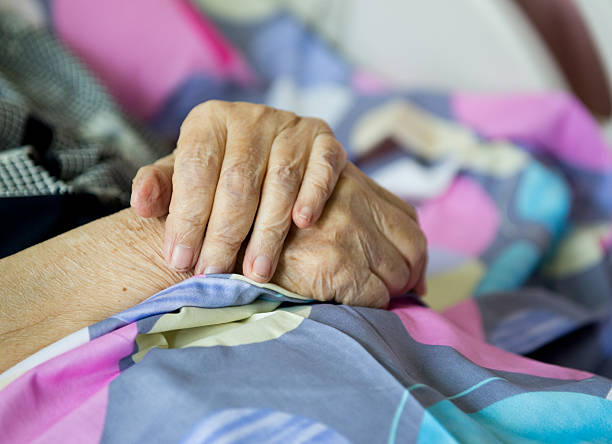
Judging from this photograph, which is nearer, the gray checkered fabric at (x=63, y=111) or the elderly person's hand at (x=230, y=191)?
the elderly person's hand at (x=230, y=191)

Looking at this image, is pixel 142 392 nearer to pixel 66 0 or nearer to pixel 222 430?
pixel 222 430

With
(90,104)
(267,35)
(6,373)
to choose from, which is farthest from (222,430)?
(267,35)

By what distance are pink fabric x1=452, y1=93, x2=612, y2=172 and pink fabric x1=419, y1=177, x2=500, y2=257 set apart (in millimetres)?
143

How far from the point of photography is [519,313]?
0.90m

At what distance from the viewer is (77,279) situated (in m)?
0.59

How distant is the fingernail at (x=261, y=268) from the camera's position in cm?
58

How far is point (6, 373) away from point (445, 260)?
794 mm

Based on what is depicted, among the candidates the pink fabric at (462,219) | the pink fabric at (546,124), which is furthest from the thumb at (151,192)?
the pink fabric at (546,124)

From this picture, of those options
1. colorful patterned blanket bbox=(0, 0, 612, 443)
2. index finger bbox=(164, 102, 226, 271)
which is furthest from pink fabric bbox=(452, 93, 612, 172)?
index finger bbox=(164, 102, 226, 271)

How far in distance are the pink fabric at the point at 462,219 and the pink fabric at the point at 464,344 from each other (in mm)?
477

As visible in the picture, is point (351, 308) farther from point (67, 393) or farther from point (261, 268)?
point (67, 393)

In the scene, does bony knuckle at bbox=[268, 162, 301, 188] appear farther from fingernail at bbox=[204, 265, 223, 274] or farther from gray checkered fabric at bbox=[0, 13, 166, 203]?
gray checkered fabric at bbox=[0, 13, 166, 203]

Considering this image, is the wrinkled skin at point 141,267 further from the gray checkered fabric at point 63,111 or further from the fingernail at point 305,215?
the gray checkered fabric at point 63,111

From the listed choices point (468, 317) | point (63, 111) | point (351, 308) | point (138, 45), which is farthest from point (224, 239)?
point (138, 45)
